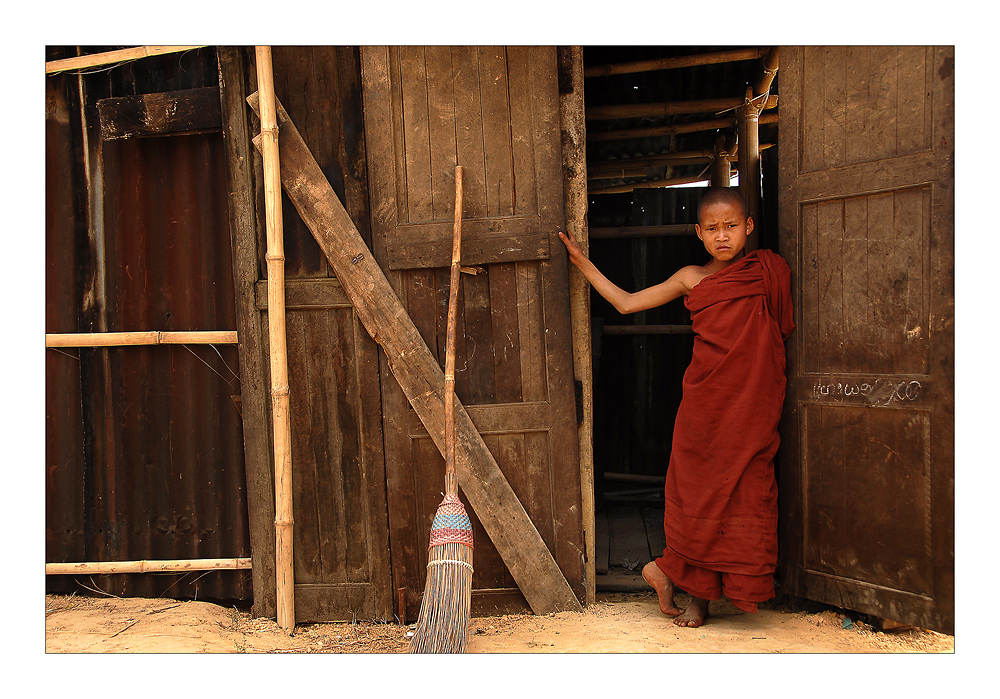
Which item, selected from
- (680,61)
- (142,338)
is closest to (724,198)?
(680,61)

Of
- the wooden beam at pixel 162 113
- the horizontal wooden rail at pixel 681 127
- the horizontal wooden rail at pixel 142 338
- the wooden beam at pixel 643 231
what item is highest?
the horizontal wooden rail at pixel 681 127

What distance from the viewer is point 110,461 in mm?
2965

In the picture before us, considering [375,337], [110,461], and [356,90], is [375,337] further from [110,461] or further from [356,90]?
[110,461]

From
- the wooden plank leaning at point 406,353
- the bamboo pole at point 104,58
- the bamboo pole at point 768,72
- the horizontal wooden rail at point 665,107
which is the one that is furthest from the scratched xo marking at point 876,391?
the bamboo pole at point 104,58

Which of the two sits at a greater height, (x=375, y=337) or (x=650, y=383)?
(x=375, y=337)

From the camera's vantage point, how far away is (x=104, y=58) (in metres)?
2.84

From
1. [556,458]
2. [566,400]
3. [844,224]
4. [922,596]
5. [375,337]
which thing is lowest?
[922,596]

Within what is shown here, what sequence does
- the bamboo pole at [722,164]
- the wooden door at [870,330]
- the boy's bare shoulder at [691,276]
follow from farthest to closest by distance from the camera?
the bamboo pole at [722,164] → the boy's bare shoulder at [691,276] → the wooden door at [870,330]

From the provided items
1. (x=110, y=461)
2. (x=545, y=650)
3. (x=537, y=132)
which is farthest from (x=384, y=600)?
(x=537, y=132)

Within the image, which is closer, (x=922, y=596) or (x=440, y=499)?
(x=922, y=596)

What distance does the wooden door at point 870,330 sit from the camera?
238cm

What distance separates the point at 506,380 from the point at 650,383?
247 cm

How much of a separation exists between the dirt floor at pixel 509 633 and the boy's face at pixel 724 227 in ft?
5.26

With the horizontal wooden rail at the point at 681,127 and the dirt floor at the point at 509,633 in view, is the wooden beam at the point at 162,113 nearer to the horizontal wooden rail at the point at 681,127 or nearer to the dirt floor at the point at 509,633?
the dirt floor at the point at 509,633
